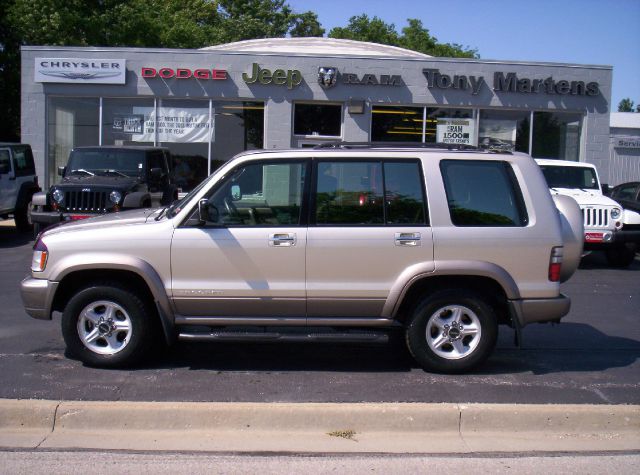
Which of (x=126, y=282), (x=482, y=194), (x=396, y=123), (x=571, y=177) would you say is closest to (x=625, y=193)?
(x=571, y=177)

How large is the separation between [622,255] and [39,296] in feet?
36.3

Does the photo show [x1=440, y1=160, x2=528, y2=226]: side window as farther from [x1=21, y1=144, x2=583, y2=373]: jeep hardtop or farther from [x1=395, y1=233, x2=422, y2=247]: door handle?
[x1=395, y1=233, x2=422, y2=247]: door handle

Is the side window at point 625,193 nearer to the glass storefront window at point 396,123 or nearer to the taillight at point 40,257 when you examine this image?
the glass storefront window at point 396,123

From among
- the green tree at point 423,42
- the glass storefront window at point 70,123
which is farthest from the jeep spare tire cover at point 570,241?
the green tree at point 423,42

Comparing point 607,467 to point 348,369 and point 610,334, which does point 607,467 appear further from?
point 610,334

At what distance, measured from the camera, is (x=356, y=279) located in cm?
633

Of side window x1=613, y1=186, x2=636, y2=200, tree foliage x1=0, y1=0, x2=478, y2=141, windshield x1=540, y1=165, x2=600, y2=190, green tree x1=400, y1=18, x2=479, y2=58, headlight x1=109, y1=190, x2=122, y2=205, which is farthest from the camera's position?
green tree x1=400, y1=18, x2=479, y2=58

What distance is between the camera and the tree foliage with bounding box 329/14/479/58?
5272 centimetres

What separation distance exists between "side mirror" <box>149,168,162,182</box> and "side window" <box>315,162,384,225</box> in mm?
7464

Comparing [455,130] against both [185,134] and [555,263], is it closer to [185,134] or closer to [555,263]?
[185,134]

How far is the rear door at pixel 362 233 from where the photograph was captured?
Result: 248 inches

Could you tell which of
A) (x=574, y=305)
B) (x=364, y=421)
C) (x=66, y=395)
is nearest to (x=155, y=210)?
(x=66, y=395)

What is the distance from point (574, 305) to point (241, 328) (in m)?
5.61

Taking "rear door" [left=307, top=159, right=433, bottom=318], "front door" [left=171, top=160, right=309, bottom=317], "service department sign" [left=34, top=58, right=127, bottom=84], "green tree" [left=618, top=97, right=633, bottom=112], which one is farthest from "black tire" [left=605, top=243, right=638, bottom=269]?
"green tree" [left=618, top=97, right=633, bottom=112]
